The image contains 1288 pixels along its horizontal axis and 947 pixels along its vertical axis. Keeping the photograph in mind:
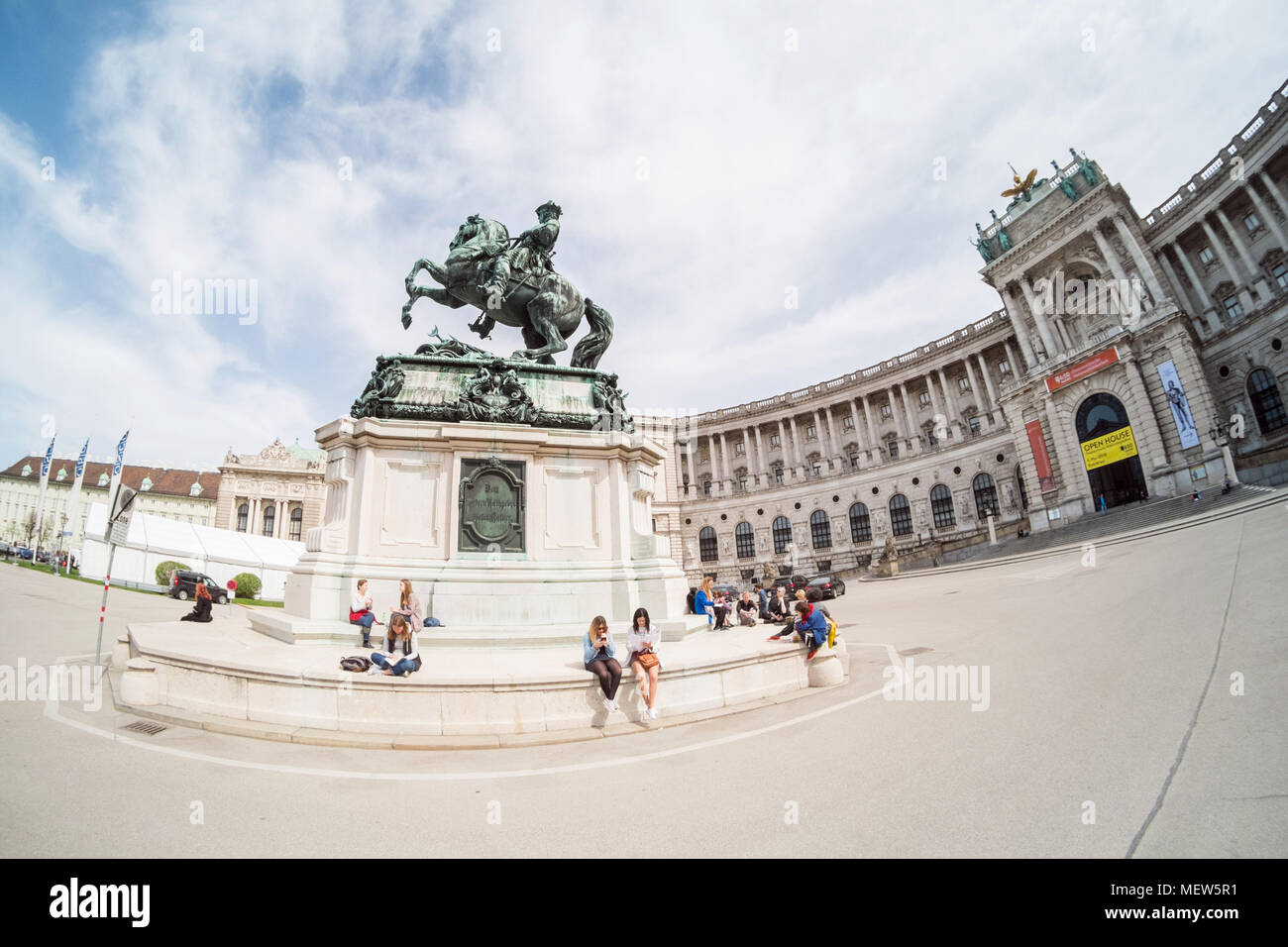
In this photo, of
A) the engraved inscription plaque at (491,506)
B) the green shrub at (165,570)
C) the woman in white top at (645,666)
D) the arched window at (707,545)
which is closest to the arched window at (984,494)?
the arched window at (707,545)

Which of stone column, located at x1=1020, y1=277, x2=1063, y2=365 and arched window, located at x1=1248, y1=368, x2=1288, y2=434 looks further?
stone column, located at x1=1020, y1=277, x2=1063, y2=365

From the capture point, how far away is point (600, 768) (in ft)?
14.9

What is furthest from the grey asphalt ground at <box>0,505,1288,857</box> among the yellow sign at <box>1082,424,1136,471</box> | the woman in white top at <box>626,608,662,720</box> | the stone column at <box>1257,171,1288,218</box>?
the stone column at <box>1257,171,1288,218</box>

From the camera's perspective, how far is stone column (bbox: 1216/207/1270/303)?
38188 mm

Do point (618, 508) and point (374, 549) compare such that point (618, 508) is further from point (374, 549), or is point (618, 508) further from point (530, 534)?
point (374, 549)

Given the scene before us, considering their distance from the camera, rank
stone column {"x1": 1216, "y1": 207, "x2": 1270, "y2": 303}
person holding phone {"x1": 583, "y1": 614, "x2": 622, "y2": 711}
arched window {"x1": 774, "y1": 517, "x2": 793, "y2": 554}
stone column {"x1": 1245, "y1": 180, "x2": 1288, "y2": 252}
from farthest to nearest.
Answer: arched window {"x1": 774, "y1": 517, "x2": 793, "y2": 554} < stone column {"x1": 1216, "y1": 207, "x2": 1270, "y2": 303} < stone column {"x1": 1245, "y1": 180, "x2": 1288, "y2": 252} < person holding phone {"x1": 583, "y1": 614, "x2": 622, "y2": 711}

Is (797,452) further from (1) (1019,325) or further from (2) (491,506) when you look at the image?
(2) (491,506)

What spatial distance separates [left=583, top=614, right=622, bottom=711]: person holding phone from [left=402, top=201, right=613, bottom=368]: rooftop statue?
6.31 m

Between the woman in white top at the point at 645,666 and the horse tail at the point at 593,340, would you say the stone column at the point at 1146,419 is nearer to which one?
the horse tail at the point at 593,340

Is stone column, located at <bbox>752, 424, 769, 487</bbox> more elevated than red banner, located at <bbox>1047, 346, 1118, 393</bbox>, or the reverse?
stone column, located at <bbox>752, 424, 769, 487</bbox>

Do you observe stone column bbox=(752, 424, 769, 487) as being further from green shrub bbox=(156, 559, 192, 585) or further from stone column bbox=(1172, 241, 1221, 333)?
green shrub bbox=(156, 559, 192, 585)

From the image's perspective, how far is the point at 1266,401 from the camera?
36.6 m
